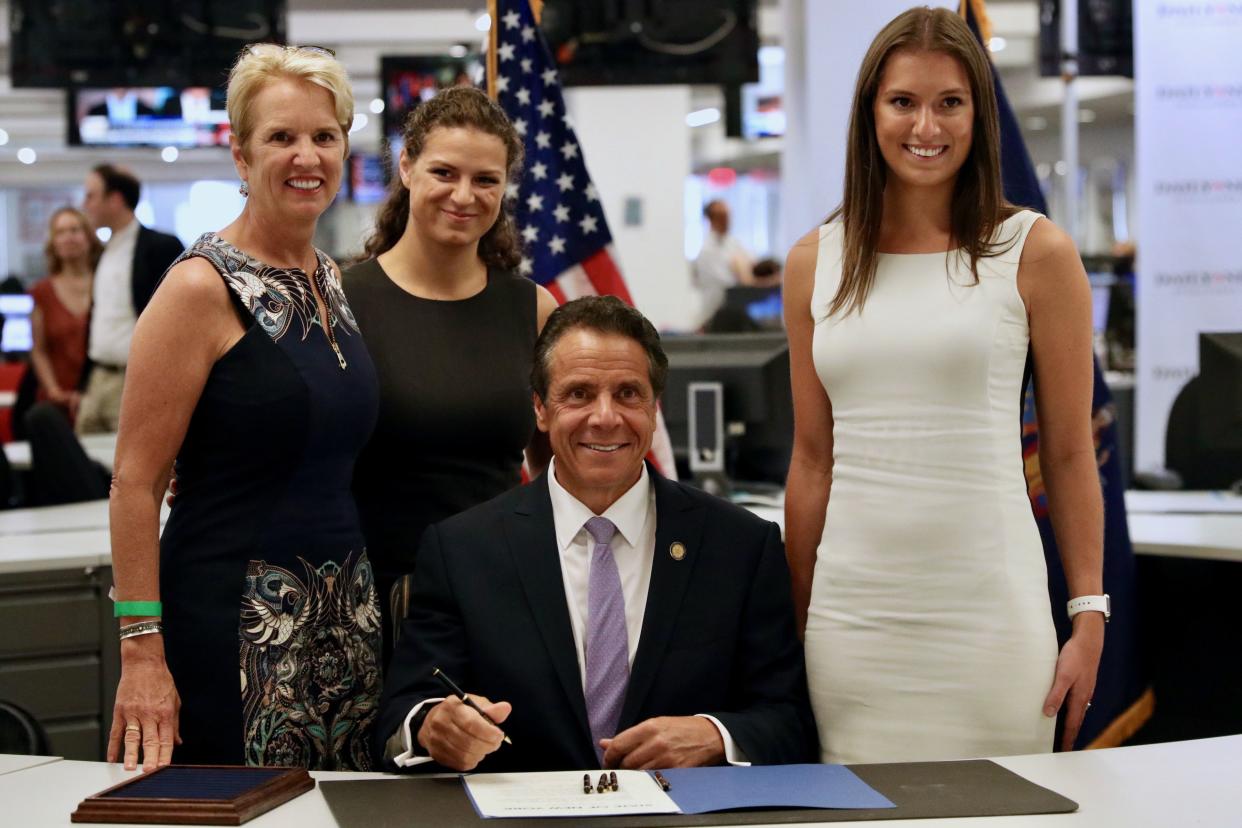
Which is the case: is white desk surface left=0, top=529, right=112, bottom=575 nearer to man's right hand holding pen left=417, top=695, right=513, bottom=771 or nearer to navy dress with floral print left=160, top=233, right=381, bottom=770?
navy dress with floral print left=160, top=233, right=381, bottom=770

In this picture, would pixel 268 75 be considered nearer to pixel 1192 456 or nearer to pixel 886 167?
pixel 886 167

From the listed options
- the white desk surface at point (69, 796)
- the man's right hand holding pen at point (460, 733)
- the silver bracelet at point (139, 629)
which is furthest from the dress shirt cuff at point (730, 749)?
the silver bracelet at point (139, 629)

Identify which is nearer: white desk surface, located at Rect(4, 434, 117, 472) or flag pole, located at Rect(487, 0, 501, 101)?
flag pole, located at Rect(487, 0, 501, 101)

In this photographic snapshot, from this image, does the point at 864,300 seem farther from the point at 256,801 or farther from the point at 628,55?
the point at 628,55

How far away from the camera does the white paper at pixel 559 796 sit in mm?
1654

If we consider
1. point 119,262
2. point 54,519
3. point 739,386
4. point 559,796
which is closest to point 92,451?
point 119,262

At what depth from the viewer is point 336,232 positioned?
887 inches

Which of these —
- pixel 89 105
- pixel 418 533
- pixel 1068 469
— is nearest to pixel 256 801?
pixel 418 533

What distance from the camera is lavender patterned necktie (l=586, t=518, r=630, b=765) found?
6.68 ft

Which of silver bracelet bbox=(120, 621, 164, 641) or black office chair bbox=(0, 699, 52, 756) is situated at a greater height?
silver bracelet bbox=(120, 621, 164, 641)

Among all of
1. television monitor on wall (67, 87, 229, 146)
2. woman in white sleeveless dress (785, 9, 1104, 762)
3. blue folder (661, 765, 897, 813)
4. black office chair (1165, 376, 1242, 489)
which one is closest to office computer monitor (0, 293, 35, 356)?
television monitor on wall (67, 87, 229, 146)

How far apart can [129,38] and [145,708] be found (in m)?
7.15

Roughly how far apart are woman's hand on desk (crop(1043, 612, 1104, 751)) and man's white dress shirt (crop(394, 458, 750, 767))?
61 cm

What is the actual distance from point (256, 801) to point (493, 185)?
1180 millimetres
